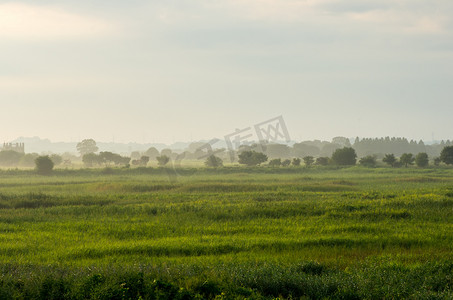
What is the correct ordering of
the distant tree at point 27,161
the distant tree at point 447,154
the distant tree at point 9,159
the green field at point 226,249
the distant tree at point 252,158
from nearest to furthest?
1. the green field at point 226,249
2. the distant tree at point 447,154
3. the distant tree at point 252,158
4. the distant tree at point 27,161
5. the distant tree at point 9,159

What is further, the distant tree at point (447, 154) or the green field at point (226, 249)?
the distant tree at point (447, 154)

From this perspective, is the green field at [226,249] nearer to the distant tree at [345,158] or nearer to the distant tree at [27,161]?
the distant tree at [345,158]

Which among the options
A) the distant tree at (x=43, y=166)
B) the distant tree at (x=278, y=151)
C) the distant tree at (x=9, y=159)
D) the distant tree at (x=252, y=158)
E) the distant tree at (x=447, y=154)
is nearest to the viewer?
the distant tree at (x=43, y=166)

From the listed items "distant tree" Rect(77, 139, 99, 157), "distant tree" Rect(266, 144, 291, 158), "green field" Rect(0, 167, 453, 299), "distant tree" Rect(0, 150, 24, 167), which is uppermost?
"distant tree" Rect(77, 139, 99, 157)

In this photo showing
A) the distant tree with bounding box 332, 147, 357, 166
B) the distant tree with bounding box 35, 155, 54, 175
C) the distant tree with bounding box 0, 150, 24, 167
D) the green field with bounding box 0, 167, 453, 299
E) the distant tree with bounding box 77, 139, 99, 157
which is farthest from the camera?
the distant tree with bounding box 77, 139, 99, 157

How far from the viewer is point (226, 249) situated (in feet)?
48.2

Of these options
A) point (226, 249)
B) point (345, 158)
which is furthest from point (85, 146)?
point (226, 249)

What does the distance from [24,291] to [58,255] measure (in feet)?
14.5

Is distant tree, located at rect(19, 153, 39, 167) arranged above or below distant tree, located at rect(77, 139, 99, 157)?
below

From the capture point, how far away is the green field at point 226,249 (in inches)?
388

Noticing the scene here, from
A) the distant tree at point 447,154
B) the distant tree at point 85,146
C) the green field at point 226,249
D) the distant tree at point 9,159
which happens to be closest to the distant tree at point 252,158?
the distant tree at point 447,154

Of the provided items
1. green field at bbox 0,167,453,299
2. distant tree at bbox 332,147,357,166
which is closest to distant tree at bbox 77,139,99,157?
distant tree at bbox 332,147,357,166

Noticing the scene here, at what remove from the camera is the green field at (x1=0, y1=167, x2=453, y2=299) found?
984 cm

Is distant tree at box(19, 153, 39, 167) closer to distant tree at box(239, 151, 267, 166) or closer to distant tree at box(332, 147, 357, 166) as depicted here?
distant tree at box(239, 151, 267, 166)
